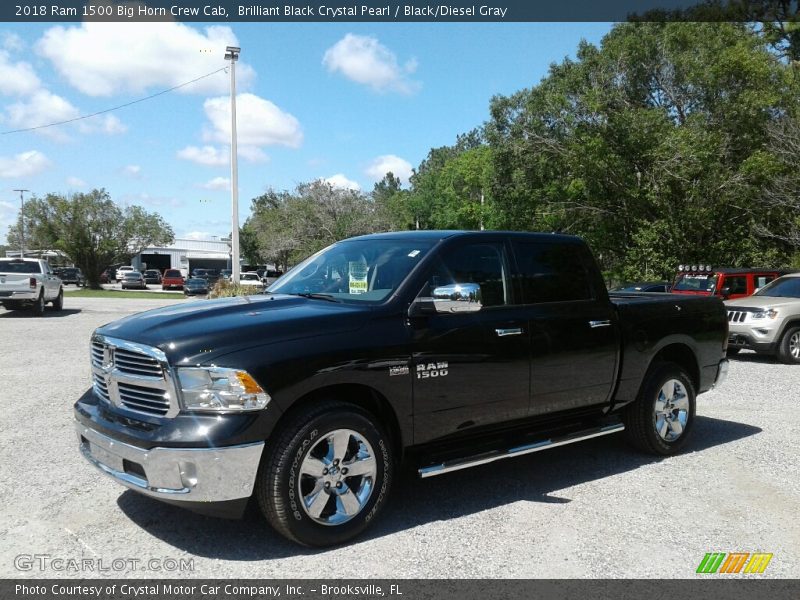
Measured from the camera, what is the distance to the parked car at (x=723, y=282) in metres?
14.7

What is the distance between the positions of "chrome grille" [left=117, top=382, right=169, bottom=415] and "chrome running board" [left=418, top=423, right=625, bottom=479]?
158cm

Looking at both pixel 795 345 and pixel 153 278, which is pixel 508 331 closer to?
pixel 795 345

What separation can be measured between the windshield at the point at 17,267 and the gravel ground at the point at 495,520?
16.1 metres

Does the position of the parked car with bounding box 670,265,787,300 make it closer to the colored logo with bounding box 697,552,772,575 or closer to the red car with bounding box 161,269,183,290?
the colored logo with bounding box 697,552,772,575

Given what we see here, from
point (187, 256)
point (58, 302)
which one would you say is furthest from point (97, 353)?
point (187, 256)

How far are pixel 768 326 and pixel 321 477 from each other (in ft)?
34.6

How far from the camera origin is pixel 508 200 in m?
36.5

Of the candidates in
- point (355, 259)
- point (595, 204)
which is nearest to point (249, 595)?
point (355, 259)

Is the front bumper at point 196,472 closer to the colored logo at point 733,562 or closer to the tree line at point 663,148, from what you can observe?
the colored logo at point 733,562

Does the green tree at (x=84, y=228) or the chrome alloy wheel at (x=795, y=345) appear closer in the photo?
the chrome alloy wheel at (x=795, y=345)

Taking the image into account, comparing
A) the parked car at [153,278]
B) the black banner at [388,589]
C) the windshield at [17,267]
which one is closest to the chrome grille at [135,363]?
the black banner at [388,589]

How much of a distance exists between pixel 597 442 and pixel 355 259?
10.5 ft

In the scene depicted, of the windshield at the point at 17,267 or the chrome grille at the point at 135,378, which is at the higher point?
the windshield at the point at 17,267

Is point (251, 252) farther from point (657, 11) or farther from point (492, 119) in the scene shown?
point (657, 11)
